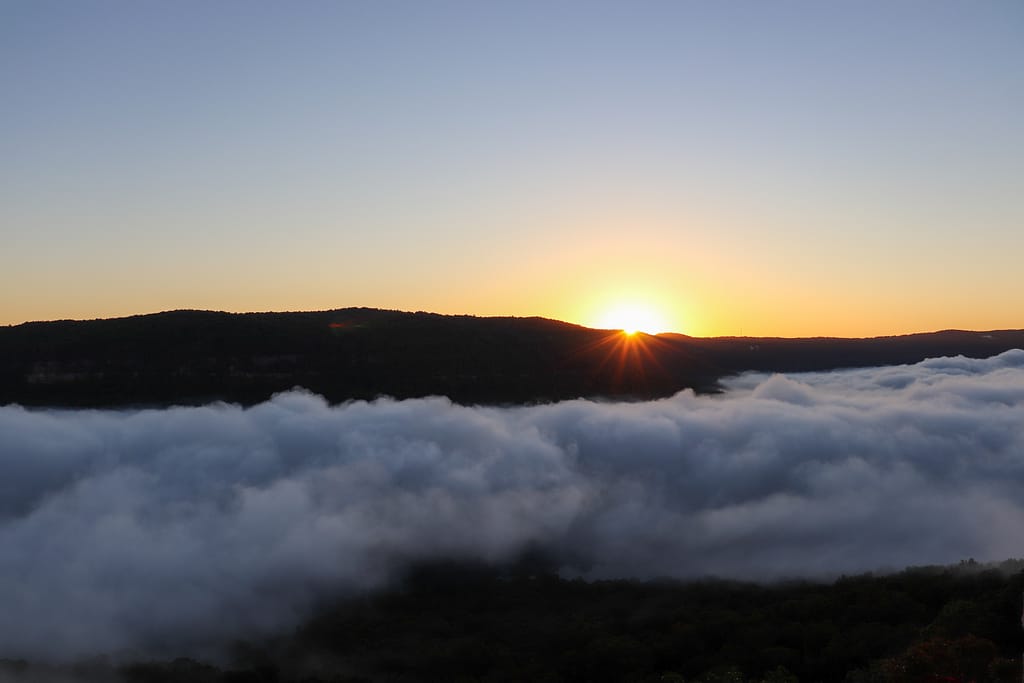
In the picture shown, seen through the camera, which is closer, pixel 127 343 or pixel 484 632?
pixel 484 632

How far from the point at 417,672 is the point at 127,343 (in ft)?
427

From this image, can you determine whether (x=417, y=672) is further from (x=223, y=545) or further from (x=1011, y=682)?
(x=223, y=545)

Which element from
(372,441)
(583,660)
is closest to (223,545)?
(372,441)

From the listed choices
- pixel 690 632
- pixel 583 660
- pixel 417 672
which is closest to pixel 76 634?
pixel 417 672

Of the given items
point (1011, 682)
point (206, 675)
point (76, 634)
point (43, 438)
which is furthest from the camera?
point (43, 438)

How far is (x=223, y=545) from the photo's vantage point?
181500mm

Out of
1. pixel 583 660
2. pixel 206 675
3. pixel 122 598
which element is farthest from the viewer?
pixel 122 598

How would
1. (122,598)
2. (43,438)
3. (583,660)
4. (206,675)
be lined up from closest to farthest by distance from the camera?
(583,660) → (206,675) → (122,598) → (43,438)

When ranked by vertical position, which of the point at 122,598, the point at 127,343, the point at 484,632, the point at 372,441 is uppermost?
the point at 127,343

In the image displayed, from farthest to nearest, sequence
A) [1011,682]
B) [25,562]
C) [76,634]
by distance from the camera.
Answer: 1. [25,562]
2. [76,634]
3. [1011,682]

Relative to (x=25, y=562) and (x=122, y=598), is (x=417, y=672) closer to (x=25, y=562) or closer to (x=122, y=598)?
(x=122, y=598)

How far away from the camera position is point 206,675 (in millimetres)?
104312

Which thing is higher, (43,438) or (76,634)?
(43,438)

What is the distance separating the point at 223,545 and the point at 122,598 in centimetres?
2557
